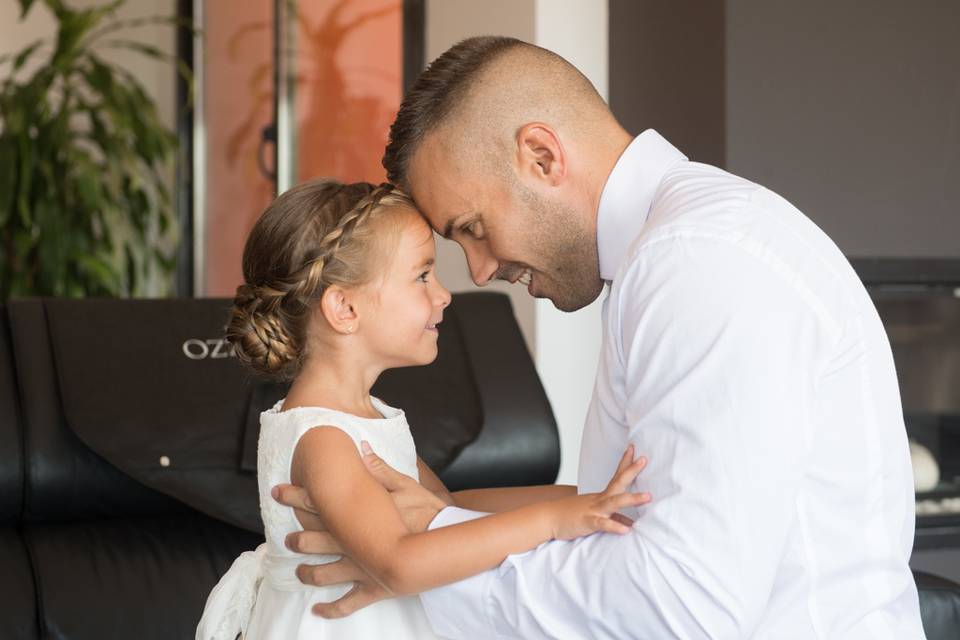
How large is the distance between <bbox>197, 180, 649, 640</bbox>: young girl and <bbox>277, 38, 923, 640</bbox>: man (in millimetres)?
64

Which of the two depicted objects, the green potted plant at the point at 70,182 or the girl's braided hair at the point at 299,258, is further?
the green potted plant at the point at 70,182

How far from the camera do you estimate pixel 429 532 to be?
122 centimetres

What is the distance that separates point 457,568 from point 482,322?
839mm

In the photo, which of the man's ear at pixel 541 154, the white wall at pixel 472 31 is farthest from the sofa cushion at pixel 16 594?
the white wall at pixel 472 31

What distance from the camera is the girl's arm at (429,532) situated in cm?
114

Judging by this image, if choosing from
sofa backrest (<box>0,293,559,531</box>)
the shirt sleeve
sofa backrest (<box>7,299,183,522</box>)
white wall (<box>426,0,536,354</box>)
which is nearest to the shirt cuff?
the shirt sleeve

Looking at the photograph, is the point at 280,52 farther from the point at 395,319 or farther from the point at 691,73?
the point at 395,319

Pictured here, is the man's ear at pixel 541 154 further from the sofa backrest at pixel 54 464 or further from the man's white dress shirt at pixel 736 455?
the sofa backrest at pixel 54 464

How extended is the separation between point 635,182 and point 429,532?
0.44m

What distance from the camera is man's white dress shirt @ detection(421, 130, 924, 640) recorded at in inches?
40.3

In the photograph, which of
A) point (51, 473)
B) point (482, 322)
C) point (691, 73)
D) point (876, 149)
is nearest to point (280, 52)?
point (691, 73)

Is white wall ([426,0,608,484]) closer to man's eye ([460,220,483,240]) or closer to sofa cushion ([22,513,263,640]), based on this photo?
sofa cushion ([22,513,263,640])

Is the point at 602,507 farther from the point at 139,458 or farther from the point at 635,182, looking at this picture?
the point at 139,458

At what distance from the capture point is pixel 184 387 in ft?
5.70
